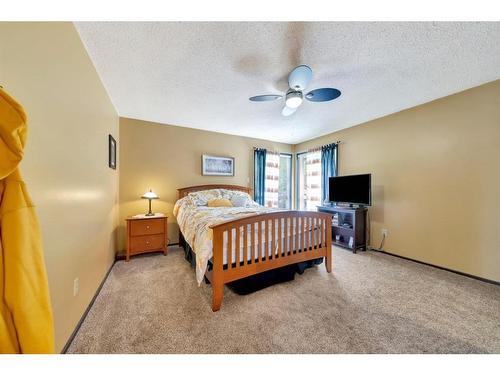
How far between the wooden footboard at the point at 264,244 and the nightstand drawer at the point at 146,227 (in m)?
1.42

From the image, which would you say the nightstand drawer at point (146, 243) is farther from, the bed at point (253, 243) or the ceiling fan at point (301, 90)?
the ceiling fan at point (301, 90)

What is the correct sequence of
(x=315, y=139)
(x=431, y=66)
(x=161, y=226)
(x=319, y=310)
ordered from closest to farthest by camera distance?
1. (x=319, y=310)
2. (x=431, y=66)
3. (x=161, y=226)
4. (x=315, y=139)

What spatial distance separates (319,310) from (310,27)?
2.33 m

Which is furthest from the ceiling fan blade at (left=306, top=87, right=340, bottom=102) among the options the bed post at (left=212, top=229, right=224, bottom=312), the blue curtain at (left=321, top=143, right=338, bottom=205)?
the blue curtain at (left=321, top=143, right=338, bottom=205)

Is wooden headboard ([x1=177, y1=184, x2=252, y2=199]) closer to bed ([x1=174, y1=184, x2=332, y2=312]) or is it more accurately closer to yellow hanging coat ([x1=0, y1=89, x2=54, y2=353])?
bed ([x1=174, y1=184, x2=332, y2=312])

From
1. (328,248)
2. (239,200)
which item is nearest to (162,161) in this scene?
(239,200)

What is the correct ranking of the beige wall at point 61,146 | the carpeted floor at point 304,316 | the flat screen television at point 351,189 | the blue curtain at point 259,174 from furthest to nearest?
the blue curtain at point 259,174
the flat screen television at point 351,189
the carpeted floor at point 304,316
the beige wall at point 61,146

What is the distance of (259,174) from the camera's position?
4398 mm

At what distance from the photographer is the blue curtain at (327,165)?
3.87 metres

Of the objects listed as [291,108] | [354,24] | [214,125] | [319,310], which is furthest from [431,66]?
[214,125]

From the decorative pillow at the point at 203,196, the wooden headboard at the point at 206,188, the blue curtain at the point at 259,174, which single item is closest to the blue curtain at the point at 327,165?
the blue curtain at the point at 259,174

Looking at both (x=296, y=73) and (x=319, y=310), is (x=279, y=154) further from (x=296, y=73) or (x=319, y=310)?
(x=319, y=310)

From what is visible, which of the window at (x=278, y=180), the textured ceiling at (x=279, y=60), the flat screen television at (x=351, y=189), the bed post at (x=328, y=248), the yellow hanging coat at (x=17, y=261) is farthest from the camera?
the window at (x=278, y=180)

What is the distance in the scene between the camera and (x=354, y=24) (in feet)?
4.45
